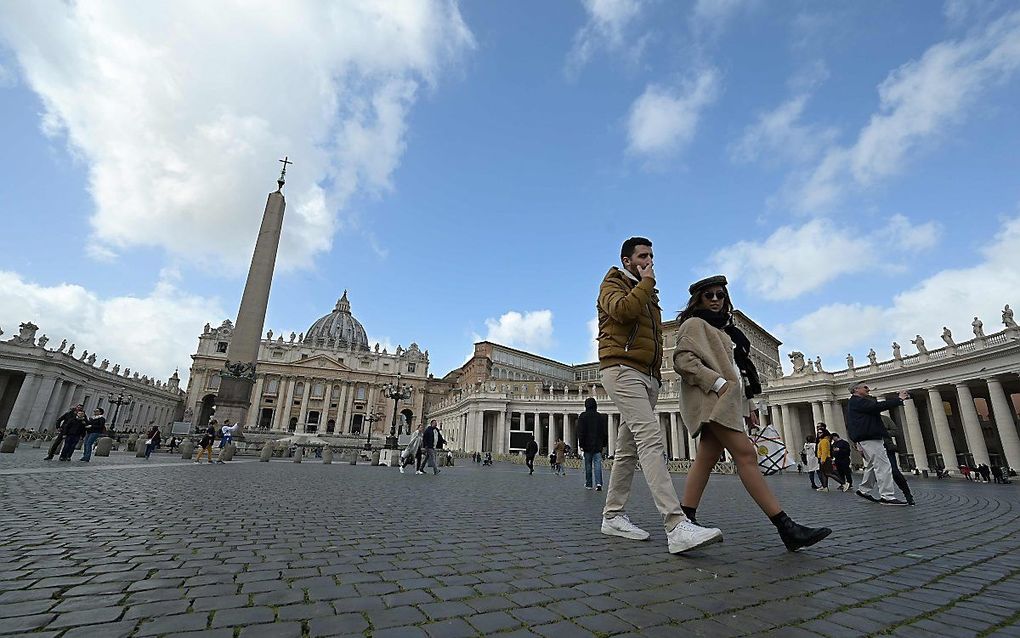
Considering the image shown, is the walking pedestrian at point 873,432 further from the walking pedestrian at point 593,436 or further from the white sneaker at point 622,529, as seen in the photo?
the white sneaker at point 622,529

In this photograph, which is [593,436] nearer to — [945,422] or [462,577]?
[462,577]

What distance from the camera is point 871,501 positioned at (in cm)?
925

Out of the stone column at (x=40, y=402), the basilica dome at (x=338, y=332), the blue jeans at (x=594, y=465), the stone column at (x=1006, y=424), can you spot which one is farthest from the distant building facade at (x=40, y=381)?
the stone column at (x=1006, y=424)

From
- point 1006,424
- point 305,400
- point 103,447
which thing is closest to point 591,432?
point 103,447

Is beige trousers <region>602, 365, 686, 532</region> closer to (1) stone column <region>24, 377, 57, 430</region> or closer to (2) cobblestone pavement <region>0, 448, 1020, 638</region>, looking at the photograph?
(2) cobblestone pavement <region>0, 448, 1020, 638</region>

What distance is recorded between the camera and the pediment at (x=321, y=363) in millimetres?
90125

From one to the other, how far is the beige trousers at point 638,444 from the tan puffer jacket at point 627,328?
0.36 ft

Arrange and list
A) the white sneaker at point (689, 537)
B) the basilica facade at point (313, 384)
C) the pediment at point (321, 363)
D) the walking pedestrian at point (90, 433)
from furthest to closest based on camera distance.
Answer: the pediment at point (321, 363), the basilica facade at point (313, 384), the walking pedestrian at point (90, 433), the white sneaker at point (689, 537)

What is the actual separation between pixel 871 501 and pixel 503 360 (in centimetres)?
6935

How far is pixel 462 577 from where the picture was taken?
295cm

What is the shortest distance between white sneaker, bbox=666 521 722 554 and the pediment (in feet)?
312

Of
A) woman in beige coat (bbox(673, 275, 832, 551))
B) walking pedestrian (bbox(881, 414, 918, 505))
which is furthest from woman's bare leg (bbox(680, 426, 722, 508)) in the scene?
walking pedestrian (bbox(881, 414, 918, 505))

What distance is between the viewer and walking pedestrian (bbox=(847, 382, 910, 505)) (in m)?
8.60

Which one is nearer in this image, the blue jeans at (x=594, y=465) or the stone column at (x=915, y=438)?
the blue jeans at (x=594, y=465)
